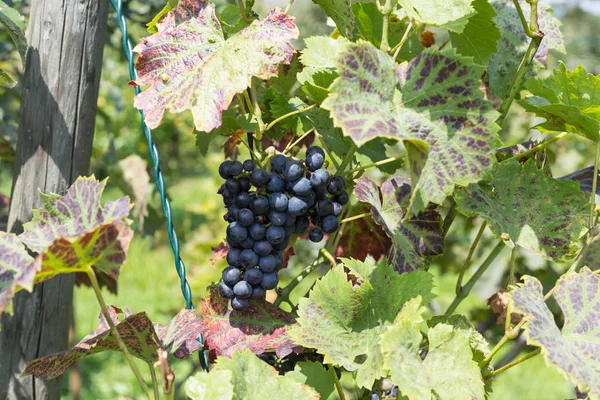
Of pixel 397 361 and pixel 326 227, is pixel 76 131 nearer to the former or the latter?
pixel 326 227

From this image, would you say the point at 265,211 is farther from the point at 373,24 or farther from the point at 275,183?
the point at 373,24

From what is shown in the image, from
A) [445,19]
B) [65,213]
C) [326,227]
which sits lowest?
[326,227]

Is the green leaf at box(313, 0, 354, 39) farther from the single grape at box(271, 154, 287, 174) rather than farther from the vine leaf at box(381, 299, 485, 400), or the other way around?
the vine leaf at box(381, 299, 485, 400)

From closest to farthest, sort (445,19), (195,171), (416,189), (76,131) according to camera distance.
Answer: (416,189)
(445,19)
(76,131)
(195,171)

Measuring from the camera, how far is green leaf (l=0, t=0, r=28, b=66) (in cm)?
101

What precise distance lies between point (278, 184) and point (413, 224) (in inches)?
9.1

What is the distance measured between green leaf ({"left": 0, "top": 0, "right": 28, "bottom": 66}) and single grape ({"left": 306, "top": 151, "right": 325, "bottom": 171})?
546 mm

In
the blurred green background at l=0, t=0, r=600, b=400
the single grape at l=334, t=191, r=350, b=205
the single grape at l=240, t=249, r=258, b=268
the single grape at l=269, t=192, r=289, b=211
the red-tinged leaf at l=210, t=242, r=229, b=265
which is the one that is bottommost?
the blurred green background at l=0, t=0, r=600, b=400

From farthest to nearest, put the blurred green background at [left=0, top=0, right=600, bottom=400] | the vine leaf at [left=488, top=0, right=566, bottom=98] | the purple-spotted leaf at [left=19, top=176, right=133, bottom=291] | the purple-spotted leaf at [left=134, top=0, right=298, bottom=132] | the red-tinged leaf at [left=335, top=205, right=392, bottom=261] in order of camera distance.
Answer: the blurred green background at [left=0, top=0, right=600, bottom=400] → the red-tinged leaf at [left=335, top=205, right=392, bottom=261] → the vine leaf at [left=488, top=0, right=566, bottom=98] → the purple-spotted leaf at [left=134, top=0, right=298, bottom=132] → the purple-spotted leaf at [left=19, top=176, right=133, bottom=291]

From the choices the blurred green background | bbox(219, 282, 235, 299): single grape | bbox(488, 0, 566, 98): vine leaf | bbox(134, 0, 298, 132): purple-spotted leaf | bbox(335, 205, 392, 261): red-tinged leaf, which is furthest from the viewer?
the blurred green background

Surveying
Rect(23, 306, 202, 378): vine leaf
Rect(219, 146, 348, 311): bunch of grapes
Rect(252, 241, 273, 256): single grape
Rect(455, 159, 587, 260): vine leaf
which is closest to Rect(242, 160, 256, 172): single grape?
Rect(219, 146, 348, 311): bunch of grapes

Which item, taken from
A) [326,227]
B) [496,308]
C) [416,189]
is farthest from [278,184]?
[496,308]

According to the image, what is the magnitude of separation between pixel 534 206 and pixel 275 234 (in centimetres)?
41

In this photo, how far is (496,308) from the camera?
1205 millimetres
